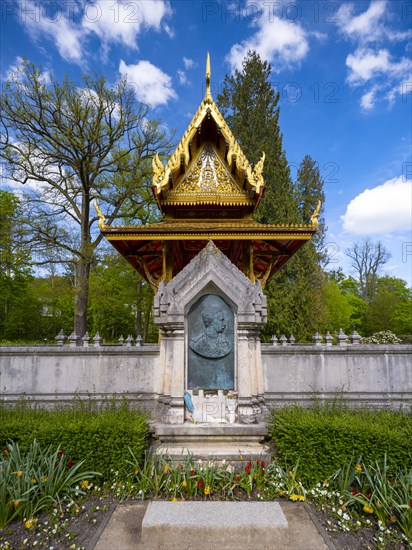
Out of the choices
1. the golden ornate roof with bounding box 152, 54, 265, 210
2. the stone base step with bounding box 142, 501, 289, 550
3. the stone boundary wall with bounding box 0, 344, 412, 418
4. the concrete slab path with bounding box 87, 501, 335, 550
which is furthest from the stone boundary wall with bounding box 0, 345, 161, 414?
the golden ornate roof with bounding box 152, 54, 265, 210

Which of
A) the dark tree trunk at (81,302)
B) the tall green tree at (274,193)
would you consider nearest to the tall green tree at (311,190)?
the tall green tree at (274,193)

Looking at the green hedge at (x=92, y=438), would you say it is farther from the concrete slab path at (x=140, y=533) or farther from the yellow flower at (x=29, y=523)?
the yellow flower at (x=29, y=523)

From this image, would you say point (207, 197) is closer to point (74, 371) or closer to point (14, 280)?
point (74, 371)

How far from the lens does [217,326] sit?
230 inches

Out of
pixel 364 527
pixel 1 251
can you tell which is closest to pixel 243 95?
pixel 1 251

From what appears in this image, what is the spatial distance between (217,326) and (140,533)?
10.3 ft

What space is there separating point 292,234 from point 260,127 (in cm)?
2009

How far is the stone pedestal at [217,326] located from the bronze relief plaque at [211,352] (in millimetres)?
18

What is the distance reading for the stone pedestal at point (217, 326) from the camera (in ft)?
18.8

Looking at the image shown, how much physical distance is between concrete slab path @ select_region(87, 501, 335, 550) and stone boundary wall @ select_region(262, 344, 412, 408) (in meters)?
3.90

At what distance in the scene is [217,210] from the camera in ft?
33.9

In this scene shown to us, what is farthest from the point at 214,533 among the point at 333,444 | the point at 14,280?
the point at 14,280

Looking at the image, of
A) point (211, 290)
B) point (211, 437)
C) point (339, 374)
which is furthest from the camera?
point (339, 374)

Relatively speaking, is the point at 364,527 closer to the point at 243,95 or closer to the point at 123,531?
the point at 123,531
